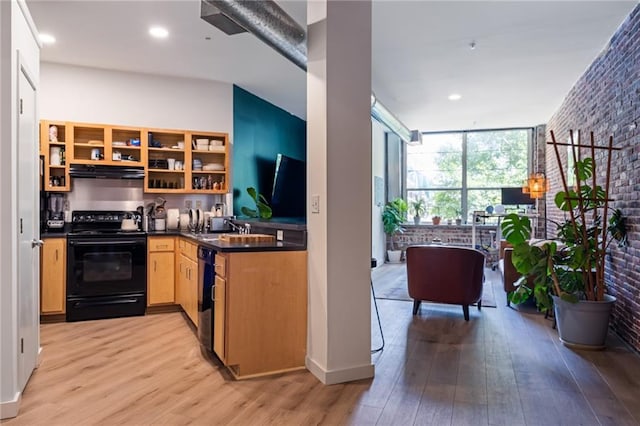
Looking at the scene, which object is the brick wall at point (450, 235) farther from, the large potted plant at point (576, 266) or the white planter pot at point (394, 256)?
the large potted plant at point (576, 266)

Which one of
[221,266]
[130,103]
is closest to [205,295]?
[221,266]

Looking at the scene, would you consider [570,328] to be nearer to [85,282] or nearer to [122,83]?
[85,282]

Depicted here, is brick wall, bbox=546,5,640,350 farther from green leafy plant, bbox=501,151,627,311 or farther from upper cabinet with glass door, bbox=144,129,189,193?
upper cabinet with glass door, bbox=144,129,189,193

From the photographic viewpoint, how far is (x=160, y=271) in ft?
15.7

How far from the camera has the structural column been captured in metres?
2.92

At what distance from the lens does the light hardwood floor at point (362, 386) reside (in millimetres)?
2422

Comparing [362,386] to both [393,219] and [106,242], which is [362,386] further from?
[393,219]

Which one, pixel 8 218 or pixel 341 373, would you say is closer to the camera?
pixel 8 218

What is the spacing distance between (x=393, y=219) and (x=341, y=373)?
667 cm

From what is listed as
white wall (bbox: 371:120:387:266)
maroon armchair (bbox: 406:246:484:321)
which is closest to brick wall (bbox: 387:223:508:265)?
white wall (bbox: 371:120:387:266)

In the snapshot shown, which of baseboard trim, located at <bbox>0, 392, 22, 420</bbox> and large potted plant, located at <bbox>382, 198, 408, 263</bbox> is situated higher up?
large potted plant, located at <bbox>382, 198, 408, 263</bbox>

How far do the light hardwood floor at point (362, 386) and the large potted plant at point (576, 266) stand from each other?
9.1 inches

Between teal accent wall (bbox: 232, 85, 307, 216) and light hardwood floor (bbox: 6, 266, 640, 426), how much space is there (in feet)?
8.32

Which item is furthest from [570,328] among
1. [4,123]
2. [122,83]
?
[122,83]
